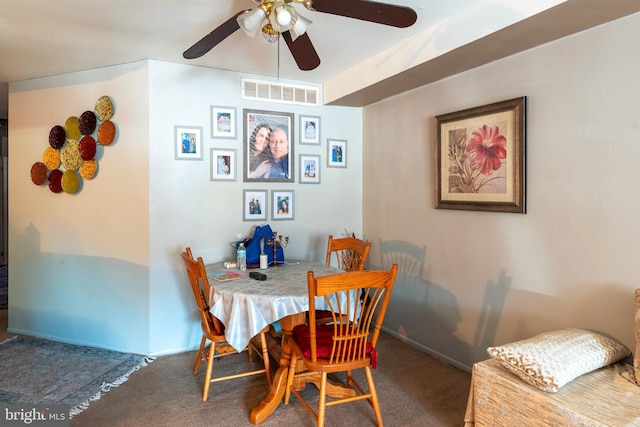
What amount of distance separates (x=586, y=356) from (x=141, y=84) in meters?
3.47

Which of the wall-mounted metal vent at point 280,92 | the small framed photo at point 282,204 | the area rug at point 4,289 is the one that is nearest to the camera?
the wall-mounted metal vent at point 280,92

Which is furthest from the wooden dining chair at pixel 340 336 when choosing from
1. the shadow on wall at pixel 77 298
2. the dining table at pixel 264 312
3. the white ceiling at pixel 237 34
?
the shadow on wall at pixel 77 298

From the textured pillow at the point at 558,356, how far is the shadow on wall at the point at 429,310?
715mm

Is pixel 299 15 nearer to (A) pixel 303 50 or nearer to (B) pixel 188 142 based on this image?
(A) pixel 303 50

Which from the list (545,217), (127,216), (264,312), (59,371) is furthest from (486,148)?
(59,371)

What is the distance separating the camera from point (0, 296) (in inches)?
192

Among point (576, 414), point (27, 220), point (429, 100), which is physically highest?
point (429, 100)

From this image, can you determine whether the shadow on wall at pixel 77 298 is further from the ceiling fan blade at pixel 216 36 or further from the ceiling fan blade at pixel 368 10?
the ceiling fan blade at pixel 368 10

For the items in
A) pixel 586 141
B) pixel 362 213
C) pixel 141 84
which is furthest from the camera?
pixel 362 213

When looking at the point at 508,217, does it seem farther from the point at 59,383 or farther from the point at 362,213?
the point at 59,383

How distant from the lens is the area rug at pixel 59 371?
257cm

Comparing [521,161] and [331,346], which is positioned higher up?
[521,161]

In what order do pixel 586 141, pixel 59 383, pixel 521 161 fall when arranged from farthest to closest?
1. pixel 59 383
2. pixel 521 161
3. pixel 586 141

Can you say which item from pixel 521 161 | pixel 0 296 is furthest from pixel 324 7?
pixel 0 296
